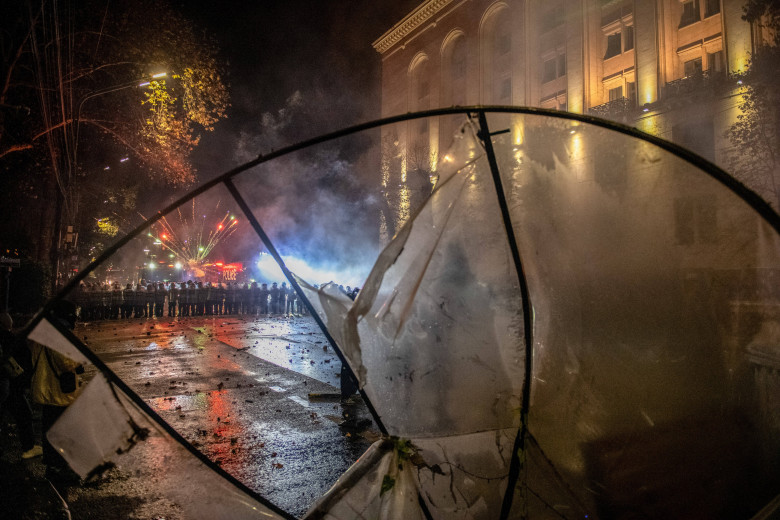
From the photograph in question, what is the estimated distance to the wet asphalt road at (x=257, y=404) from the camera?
457 centimetres

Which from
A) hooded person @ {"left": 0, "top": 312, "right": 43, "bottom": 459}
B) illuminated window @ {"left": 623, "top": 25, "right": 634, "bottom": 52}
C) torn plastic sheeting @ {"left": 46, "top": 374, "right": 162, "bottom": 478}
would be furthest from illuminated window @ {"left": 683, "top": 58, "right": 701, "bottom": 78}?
hooded person @ {"left": 0, "top": 312, "right": 43, "bottom": 459}

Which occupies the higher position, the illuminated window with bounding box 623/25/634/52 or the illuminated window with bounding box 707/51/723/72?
the illuminated window with bounding box 623/25/634/52

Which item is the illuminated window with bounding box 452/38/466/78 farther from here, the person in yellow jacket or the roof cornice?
the person in yellow jacket

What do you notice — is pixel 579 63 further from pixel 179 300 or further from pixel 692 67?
pixel 179 300

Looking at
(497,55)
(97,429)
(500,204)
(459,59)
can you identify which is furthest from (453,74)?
(97,429)

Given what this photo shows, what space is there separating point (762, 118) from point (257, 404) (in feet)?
72.9

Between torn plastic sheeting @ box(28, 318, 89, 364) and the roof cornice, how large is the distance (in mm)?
40542

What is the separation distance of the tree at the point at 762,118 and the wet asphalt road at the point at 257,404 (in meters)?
19.2

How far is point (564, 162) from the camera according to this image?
266 centimetres

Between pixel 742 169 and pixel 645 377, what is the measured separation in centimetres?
2109

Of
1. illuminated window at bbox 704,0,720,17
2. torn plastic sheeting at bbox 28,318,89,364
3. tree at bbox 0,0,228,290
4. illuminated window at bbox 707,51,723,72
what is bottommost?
torn plastic sheeting at bbox 28,318,89,364

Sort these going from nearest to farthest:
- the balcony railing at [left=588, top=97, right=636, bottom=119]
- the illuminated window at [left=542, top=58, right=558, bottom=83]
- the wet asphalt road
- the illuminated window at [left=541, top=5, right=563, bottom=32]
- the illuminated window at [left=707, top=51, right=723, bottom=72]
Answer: the wet asphalt road < the illuminated window at [left=707, top=51, right=723, bottom=72] < the balcony railing at [left=588, top=97, right=636, bottom=119] < the illuminated window at [left=541, top=5, right=563, bottom=32] < the illuminated window at [left=542, top=58, right=558, bottom=83]

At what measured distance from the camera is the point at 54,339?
2.21 meters

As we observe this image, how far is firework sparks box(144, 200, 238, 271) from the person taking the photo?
58.6m
